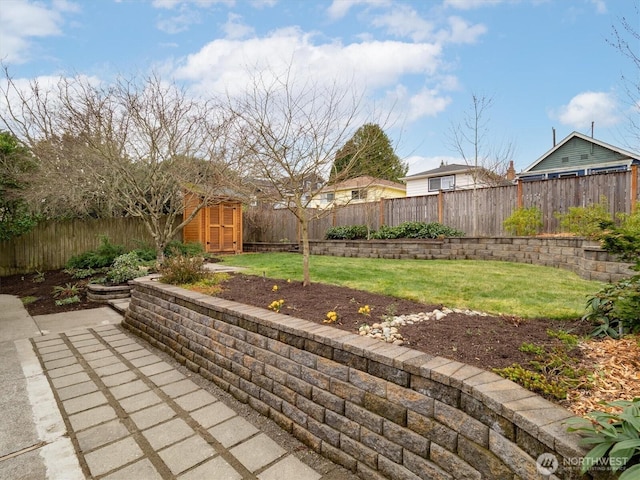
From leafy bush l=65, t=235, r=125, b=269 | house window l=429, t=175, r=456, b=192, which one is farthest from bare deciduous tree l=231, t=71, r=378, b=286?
house window l=429, t=175, r=456, b=192

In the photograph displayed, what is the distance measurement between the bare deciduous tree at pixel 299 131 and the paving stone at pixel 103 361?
229 centimetres

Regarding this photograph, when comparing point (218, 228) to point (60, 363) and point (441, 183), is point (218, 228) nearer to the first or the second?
point (60, 363)

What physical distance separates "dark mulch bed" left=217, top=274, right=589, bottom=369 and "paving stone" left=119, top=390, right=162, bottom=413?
1149 mm

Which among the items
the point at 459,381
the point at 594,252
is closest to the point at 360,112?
the point at 459,381

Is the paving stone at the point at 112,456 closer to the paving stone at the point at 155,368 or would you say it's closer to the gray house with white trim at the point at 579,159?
the paving stone at the point at 155,368

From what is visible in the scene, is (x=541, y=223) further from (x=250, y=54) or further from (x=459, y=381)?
(x=459, y=381)

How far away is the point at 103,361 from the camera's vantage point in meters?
3.60

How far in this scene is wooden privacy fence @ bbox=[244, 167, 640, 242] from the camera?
6.79 m

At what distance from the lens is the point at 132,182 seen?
7309mm

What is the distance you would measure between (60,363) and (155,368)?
1.07m

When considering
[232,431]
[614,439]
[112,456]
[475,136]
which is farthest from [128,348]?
[475,136]

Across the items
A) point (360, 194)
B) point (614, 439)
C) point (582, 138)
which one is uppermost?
point (582, 138)

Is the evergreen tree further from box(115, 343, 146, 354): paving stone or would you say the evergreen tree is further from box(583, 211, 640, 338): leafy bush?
box(115, 343, 146, 354): paving stone

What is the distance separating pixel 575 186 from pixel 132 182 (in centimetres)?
972
